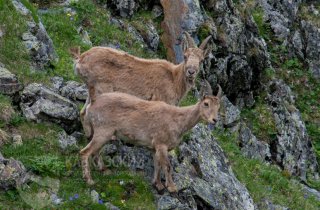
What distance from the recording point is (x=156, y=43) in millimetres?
20469

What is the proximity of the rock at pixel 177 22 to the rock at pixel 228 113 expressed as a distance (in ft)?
7.99

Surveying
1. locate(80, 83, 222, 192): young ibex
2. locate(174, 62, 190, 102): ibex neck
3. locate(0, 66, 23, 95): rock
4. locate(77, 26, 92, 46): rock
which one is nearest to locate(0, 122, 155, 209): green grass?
locate(80, 83, 222, 192): young ibex

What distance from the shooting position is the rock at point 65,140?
12.7 m

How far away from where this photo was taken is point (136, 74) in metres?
13.7

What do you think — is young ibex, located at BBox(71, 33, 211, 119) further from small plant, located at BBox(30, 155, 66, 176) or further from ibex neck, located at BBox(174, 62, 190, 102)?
small plant, located at BBox(30, 155, 66, 176)

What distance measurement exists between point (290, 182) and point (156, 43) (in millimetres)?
6409

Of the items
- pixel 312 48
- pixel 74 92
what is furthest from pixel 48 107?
pixel 312 48

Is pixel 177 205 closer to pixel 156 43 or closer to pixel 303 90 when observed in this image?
pixel 156 43

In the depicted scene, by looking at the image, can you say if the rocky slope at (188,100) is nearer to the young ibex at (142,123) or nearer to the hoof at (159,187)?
the hoof at (159,187)

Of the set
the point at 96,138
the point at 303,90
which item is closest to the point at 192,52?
the point at 96,138

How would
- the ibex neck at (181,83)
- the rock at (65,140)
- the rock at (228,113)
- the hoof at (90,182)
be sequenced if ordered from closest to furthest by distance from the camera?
the hoof at (90,182) → the rock at (65,140) → the ibex neck at (181,83) → the rock at (228,113)

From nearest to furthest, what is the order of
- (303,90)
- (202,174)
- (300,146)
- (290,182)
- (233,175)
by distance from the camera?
(202,174)
(233,175)
(290,182)
(300,146)
(303,90)

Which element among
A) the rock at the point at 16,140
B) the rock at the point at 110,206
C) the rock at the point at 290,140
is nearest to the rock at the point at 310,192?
the rock at the point at 290,140

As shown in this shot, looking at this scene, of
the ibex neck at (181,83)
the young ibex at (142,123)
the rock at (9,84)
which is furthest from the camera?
the ibex neck at (181,83)
